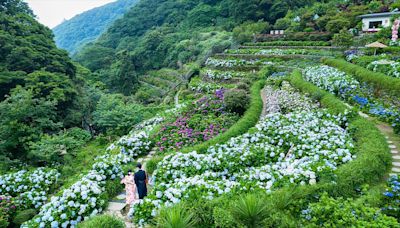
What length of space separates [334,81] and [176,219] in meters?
10.6

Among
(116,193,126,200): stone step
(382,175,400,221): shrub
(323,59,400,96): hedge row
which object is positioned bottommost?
(116,193,126,200): stone step

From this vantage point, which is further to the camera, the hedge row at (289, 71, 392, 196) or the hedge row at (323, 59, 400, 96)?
the hedge row at (323, 59, 400, 96)

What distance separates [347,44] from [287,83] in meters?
9.09

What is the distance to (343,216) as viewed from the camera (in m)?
3.48

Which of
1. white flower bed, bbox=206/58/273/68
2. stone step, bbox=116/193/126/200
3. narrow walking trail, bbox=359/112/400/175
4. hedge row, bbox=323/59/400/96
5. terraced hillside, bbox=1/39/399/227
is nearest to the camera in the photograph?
terraced hillside, bbox=1/39/399/227

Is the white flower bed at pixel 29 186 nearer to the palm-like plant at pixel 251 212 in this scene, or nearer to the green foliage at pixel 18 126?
the green foliage at pixel 18 126

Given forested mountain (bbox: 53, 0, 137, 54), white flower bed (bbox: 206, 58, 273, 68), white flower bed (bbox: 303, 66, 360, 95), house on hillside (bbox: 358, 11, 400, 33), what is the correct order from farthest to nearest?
1. forested mountain (bbox: 53, 0, 137, 54)
2. house on hillside (bbox: 358, 11, 400, 33)
3. white flower bed (bbox: 206, 58, 273, 68)
4. white flower bed (bbox: 303, 66, 360, 95)

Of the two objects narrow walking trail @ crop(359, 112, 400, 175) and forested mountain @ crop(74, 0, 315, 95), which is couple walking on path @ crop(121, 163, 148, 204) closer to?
narrow walking trail @ crop(359, 112, 400, 175)

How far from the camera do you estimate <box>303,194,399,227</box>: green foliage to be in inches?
133

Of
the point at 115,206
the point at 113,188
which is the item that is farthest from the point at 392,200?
the point at 113,188

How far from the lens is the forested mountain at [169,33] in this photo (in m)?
37.8

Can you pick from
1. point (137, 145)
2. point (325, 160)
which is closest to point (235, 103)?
point (137, 145)

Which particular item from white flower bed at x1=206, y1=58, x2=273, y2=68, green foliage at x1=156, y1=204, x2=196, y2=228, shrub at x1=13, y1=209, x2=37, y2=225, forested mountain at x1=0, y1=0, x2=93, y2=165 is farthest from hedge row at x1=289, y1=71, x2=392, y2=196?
white flower bed at x1=206, y1=58, x2=273, y2=68

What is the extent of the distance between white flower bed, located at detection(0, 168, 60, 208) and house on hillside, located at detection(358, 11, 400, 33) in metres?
29.1
